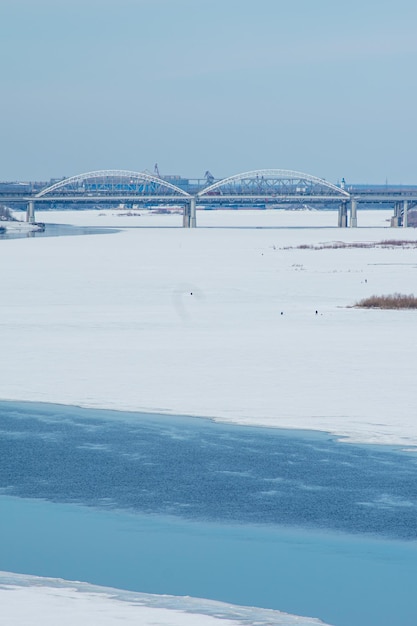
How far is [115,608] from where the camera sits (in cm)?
862

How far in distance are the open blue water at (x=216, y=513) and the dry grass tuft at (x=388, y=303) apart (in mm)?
16058

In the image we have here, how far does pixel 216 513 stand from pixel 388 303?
20.4m

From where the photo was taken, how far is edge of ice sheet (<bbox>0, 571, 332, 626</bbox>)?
27.2ft

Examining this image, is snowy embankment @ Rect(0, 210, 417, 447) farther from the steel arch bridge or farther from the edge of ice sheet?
the steel arch bridge

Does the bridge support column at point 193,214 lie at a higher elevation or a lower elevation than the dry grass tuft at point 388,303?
higher

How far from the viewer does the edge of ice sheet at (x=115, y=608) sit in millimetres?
8297

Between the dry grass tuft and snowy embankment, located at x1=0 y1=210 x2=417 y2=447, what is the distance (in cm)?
69

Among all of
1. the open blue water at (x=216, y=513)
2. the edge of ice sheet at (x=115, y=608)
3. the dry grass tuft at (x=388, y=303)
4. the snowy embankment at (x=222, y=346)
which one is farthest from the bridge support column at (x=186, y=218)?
the edge of ice sheet at (x=115, y=608)

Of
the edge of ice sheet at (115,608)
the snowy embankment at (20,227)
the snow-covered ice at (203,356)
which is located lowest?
the edge of ice sheet at (115,608)

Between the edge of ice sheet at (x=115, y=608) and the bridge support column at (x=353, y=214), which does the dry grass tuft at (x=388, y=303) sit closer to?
the edge of ice sheet at (x=115, y=608)

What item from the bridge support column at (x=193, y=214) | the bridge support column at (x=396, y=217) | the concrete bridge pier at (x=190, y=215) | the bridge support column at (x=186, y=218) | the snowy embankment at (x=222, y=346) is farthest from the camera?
the bridge support column at (x=396, y=217)

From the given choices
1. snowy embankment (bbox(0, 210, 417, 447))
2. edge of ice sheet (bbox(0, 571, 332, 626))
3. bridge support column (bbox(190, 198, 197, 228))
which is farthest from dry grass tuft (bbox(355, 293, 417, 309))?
bridge support column (bbox(190, 198, 197, 228))

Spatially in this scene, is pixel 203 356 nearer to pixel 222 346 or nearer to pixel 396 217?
pixel 222 346

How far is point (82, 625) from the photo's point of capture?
26.8ft
